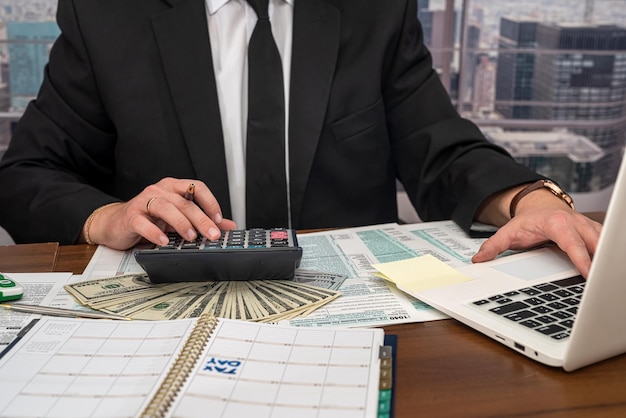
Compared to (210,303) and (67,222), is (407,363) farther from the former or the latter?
Answer: (67,222)

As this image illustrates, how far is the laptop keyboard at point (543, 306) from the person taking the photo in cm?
72

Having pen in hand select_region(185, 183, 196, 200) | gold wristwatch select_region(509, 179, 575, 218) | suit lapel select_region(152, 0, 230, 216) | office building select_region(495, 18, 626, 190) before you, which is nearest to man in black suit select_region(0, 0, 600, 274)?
suit lapel select_region(152, 0, 230, 216)

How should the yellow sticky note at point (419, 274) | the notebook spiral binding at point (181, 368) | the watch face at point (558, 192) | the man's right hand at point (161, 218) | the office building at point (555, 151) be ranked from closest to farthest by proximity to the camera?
the notebook spiral binding at point (181, 368) → the yellow sticky note at point (419, 274) → the man's right hand at point (161, 218) → the watch face at point (558, 192) → the office building at point (555, 151)

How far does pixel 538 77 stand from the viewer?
2.77 meters

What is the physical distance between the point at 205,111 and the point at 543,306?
0.79 metres

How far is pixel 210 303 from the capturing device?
831 mm

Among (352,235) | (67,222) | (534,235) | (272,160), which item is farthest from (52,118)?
(534,235)

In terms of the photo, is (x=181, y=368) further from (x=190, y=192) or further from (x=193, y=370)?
(x=190, y=192)

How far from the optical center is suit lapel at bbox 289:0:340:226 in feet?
4.52

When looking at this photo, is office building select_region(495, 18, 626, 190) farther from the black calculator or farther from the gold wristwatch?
the black calculator

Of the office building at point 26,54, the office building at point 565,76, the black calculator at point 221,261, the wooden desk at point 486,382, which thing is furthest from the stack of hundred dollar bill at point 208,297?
the office building at point 565,76

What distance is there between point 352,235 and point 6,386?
0.60 m

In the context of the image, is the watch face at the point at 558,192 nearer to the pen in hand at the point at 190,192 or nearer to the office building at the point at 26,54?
the pen in hand at the point at 190,192

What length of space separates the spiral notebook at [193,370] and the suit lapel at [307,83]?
0.68 meters
